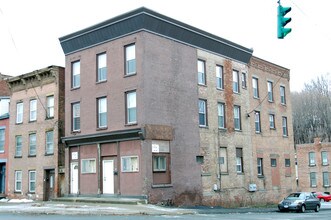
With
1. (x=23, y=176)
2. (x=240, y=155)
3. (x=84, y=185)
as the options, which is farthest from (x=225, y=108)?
(x=23, y=176)

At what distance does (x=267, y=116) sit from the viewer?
4141cm

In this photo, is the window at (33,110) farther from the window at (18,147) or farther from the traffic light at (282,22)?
the traffic light at (282,22)

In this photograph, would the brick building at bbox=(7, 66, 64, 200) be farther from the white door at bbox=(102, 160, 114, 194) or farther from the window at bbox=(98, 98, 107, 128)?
the white door at bbox=(102, 160, 114, 194)

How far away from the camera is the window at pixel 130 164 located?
28297 mm

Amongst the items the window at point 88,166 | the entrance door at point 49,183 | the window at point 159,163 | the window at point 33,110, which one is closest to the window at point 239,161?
the window at point 159,163

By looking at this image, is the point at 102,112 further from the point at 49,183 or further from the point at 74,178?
the point at 49,183

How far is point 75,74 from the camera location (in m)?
33.5

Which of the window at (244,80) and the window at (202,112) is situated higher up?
the window at (244,80)

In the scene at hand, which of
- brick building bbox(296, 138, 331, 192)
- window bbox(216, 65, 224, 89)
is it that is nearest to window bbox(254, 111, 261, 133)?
window bbox(216, 65, 224, 89)

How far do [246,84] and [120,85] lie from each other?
1352 cm

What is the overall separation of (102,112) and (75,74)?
4395 mm

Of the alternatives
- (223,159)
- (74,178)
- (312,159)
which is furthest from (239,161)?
(312,159)

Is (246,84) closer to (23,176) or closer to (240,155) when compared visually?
(240,155)

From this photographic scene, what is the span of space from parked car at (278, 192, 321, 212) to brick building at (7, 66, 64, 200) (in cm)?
1664
